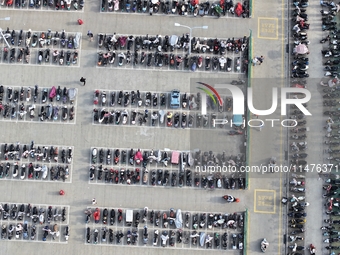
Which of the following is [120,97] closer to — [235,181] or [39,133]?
[39,133]

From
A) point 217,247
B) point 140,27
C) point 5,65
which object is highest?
point 140,27

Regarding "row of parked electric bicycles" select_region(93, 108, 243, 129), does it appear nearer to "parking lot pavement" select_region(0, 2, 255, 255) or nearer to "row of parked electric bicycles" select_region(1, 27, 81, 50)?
"parking lot pavement" select_region(0, 2, 255, 255)

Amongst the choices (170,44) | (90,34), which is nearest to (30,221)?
(90,34)

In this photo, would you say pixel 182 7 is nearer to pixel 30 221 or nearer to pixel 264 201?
pixel 264 201

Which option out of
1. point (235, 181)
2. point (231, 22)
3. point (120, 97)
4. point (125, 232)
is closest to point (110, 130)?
point (120, 97)

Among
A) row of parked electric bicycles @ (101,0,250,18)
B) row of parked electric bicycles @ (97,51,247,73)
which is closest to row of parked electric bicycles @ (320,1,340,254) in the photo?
row of parked electric bicycles @ (101,0,250,18)
